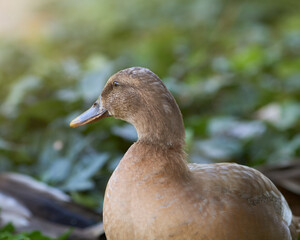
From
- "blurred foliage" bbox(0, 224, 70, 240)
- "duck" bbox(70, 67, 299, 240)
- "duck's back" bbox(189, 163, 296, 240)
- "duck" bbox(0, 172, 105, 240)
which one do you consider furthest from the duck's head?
"duck" bbox(0, 172, 105, 240)

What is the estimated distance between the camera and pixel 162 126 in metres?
1.62

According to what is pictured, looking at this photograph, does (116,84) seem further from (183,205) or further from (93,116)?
(183,205)

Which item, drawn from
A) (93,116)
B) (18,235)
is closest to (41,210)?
(18,235)

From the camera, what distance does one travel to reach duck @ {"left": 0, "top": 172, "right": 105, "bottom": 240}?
7.25 ft

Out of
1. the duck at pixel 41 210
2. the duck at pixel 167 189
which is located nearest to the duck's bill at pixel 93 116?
the duck at pixel 167 189

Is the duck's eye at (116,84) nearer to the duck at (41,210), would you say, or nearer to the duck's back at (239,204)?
the duck's back at (239,204)

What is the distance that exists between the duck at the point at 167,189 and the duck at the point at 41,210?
661mm

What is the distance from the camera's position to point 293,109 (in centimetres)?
350

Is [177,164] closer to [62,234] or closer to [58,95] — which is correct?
[62,234]

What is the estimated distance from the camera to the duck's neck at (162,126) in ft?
5.32

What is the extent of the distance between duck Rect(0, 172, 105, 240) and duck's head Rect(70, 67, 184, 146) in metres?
0.73

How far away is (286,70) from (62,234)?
3.33 meters

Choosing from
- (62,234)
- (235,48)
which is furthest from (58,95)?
(235,48)

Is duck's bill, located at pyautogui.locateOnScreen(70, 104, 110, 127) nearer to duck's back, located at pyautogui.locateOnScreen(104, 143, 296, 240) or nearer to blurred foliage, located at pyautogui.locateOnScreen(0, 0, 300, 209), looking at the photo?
duck's back, located at pyautogui.locateOnScreen(104, 143, 296, 240)
